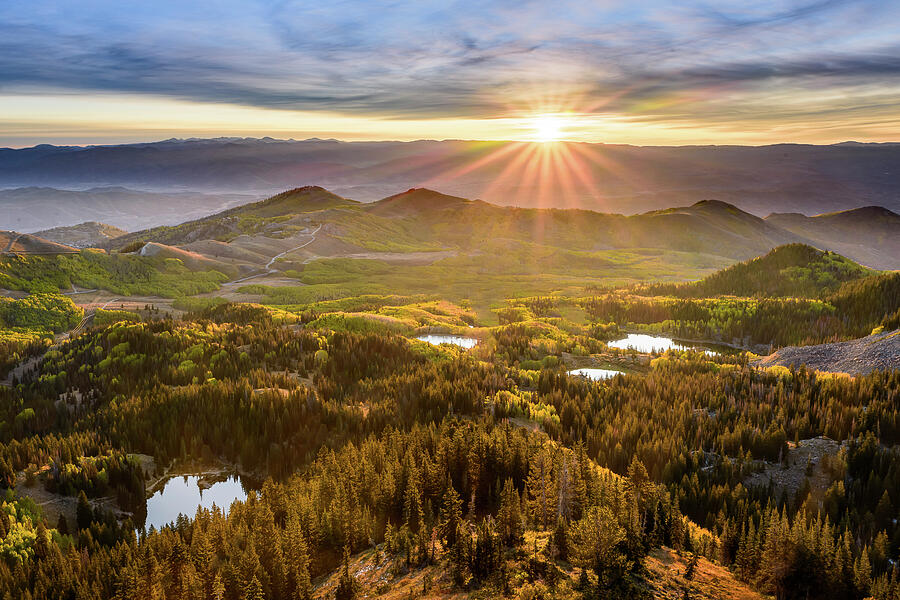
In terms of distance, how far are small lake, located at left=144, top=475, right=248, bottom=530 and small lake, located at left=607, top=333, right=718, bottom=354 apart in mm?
30171

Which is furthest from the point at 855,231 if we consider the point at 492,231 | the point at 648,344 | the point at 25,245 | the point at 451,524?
the point at 25,245

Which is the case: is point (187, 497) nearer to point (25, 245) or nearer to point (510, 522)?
point (510, 522)

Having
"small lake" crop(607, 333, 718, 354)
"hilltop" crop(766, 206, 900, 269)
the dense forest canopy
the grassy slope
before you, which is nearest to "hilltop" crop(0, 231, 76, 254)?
the dense forest canopy

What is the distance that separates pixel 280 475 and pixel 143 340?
57.3 ft

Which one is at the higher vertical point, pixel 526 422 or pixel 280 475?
pixel 526 422

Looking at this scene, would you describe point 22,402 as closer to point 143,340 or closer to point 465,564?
point 143,340

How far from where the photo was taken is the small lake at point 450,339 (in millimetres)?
44156

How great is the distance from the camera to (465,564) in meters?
11.4

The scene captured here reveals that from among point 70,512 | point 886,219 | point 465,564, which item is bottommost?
point 70,512

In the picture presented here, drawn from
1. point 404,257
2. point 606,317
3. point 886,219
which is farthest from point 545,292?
point 886,219

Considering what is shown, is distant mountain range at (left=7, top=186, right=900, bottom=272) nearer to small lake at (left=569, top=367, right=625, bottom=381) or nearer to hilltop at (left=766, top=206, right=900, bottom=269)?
hilltop at (left=766, top=206, right=900, bottom=269)

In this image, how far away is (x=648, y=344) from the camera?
149 ft

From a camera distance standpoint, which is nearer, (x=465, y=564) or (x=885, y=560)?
(x=465, y=564)

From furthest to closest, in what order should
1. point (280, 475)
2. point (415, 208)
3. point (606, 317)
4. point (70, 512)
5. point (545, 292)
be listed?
point (415, 208) < point (545, 292) < point (606, 317) < point (280, 475) < point (70, 512)
